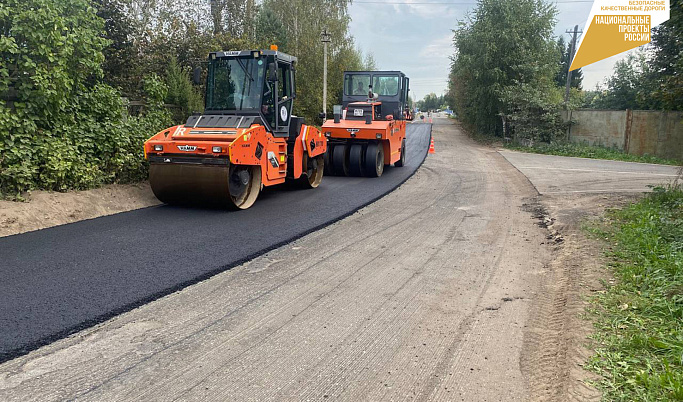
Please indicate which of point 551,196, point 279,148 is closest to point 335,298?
point 279,148

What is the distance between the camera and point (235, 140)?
6.57 m

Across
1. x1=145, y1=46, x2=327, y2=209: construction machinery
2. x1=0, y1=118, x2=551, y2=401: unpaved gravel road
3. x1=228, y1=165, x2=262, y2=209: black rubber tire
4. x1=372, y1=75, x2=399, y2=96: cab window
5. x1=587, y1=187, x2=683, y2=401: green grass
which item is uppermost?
x1=372, y1=75, x2=399, y2=96: cab window

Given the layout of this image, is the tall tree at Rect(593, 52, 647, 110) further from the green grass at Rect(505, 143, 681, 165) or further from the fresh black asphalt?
the fresh black asphalt

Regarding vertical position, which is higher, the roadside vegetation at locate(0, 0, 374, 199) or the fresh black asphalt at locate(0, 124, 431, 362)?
the roadside vegetation at locate(0, 0, 374, 199)

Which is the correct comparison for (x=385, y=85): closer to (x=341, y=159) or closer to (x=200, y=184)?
(x=341, y=159)

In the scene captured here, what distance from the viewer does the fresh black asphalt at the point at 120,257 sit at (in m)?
3.39

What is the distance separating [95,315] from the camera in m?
3.40

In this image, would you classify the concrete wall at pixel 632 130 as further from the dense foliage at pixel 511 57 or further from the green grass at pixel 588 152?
the dense foliage at pixel 511 57

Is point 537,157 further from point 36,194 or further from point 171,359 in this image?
point 171,359

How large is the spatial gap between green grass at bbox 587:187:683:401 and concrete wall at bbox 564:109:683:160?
1377cm

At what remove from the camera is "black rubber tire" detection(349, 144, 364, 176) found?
11078mm

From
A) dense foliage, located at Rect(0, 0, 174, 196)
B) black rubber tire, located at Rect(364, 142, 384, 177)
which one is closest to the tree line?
black rubber tire, located at Rect(364, 142, 384, 177)

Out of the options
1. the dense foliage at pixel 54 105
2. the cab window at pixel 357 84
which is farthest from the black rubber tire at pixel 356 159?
the dense foliage at pixel 54 105

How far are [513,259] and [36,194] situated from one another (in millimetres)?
6052
